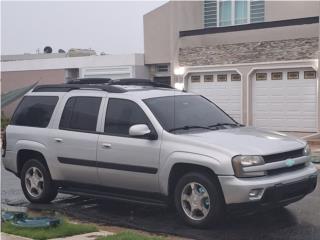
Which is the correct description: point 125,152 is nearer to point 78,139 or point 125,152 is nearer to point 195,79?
point 78,139

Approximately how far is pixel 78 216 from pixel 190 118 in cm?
219

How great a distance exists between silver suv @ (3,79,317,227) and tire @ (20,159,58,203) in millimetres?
16

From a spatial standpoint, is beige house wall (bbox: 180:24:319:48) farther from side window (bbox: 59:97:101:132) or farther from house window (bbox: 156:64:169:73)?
side window (bbox: 59:97:101:132)

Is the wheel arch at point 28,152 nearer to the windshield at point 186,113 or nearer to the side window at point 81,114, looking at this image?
the side window at point 81,114

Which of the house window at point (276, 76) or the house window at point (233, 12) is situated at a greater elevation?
the house window at point (233, 12)

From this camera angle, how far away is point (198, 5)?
85.1ft

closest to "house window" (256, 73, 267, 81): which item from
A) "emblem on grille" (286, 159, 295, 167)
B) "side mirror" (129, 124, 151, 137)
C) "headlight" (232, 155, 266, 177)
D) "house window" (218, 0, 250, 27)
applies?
"house window" (218, 0, 250, 27)

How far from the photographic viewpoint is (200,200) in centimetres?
768

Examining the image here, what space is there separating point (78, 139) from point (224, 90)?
1521cm

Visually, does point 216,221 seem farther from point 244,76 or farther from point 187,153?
point 244,76

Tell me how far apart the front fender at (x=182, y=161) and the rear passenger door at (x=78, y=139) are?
1.23 metres

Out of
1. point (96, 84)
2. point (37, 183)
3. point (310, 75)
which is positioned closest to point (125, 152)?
point (96, 84)

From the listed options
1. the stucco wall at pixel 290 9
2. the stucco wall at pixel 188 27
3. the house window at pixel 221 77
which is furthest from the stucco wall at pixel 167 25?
the stucco wall at pixel 290 9

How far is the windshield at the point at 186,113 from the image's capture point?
834 cm
